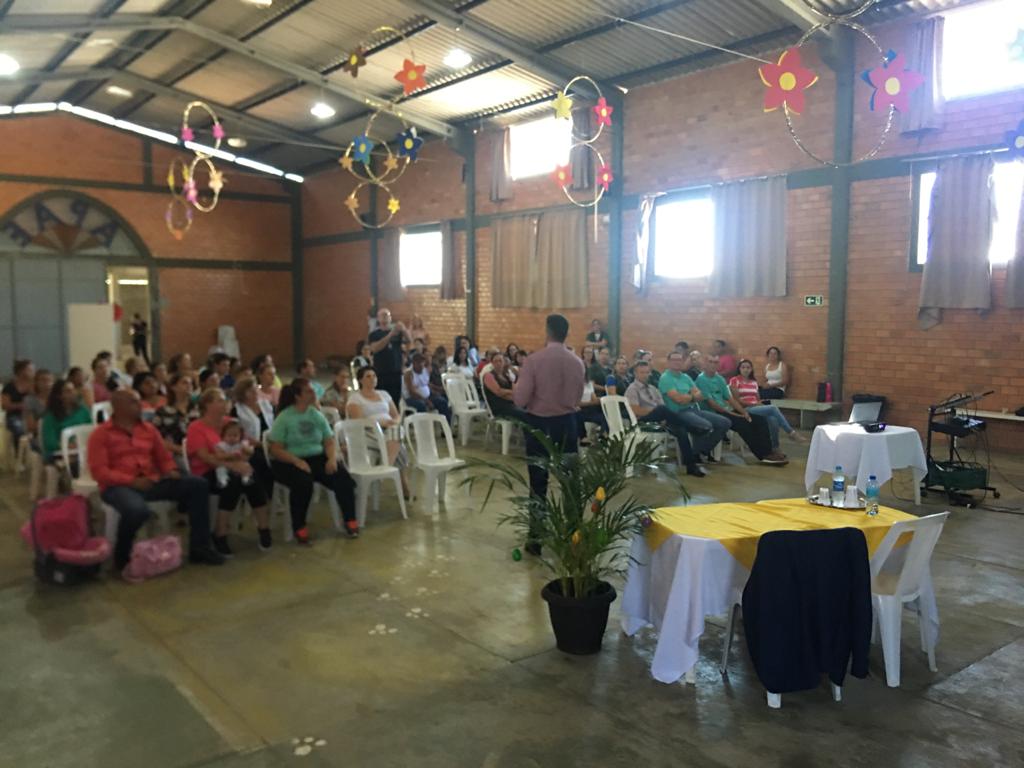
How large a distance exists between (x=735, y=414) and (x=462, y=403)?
2877mm

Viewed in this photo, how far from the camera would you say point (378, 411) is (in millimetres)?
6062

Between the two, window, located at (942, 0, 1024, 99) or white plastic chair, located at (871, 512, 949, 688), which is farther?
window, located at (942, 0, 1024, 99)

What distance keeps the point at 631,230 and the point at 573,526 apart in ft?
28.1

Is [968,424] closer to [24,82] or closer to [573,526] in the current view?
[573,526]

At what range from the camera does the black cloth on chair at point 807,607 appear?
9.53ft

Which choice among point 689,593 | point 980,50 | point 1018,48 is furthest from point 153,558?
point 980,50

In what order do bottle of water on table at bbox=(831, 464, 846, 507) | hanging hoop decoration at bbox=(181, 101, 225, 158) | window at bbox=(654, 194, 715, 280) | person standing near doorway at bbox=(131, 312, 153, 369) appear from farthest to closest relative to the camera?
person standing near doorway at bbox=(131, 312, 153, 369)
window at bbox=(654, 194, 715, 280)
hanging hoop decoration at bbox=(181, 101, 225, 158)
bottle of water on table at bbox=(831, 464, 846, 507)

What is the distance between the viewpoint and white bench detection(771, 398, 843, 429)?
351 inches

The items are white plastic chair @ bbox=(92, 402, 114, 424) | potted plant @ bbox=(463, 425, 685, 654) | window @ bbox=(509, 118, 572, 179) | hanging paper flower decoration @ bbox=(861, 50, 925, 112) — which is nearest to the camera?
potted plant @ bbox=(463, 425, 685, 654)

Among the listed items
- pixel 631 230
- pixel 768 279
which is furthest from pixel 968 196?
pixel 631 230

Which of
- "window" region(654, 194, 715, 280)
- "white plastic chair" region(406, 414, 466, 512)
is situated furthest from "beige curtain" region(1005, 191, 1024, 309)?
"white plastic chair" region(406, 414, 466, 512)

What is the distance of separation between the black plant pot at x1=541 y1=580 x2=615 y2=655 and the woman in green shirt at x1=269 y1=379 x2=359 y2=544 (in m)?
2.15

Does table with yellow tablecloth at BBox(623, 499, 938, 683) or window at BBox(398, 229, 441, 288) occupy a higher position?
window at BBox(398, 229, 441, 288)

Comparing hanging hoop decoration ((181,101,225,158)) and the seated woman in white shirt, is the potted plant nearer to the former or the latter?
the seated woman in white shirt
